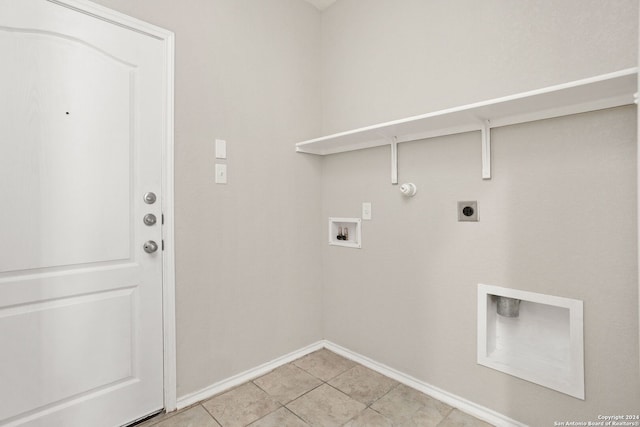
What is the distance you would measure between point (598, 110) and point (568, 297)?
2.72 feet

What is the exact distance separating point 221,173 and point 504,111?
157 centimetres

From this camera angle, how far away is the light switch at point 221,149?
192 centimetres

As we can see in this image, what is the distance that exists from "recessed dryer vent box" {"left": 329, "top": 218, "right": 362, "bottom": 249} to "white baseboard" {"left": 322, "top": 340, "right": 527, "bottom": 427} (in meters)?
0.80

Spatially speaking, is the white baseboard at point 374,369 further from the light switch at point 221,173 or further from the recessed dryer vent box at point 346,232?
the light switch at point 221,173

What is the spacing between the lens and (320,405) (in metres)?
1.79

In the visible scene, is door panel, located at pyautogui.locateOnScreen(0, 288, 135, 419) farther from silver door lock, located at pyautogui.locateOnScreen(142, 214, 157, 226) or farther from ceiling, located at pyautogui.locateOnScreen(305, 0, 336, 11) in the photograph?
ceiling, located at pyautogui.locateOnScreen(305, 0, 336, 11)

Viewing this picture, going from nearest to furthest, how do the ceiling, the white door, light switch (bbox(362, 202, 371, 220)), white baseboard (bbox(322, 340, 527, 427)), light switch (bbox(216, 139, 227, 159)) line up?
the white door → white baseboard (bbox(322, 340, 527, 427)) → light switch (bbox(216, 139, 227, 159)) → light switch (bbox(362, 202, 371, 220)) → the ceiling

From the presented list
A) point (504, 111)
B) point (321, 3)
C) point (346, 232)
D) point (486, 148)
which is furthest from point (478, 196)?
point (321, 3)

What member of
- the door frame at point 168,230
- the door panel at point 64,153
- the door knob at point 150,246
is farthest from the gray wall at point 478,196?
the door panel at point 64,153

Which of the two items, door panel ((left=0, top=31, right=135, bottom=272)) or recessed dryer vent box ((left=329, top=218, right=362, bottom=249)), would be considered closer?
door panel ((left=0, top=31, right=135, bottom=272))

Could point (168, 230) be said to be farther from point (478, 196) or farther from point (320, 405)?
point (478, 196)

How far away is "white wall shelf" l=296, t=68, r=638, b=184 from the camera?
1212 mm

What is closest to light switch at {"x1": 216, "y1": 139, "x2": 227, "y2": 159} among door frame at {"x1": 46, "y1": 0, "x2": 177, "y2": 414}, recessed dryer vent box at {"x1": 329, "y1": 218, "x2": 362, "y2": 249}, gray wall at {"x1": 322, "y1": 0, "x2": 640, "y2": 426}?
door frame at {"x1": 46, "y1": 0, "x2": 177, "y2": 414}

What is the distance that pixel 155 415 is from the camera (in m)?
1.68
